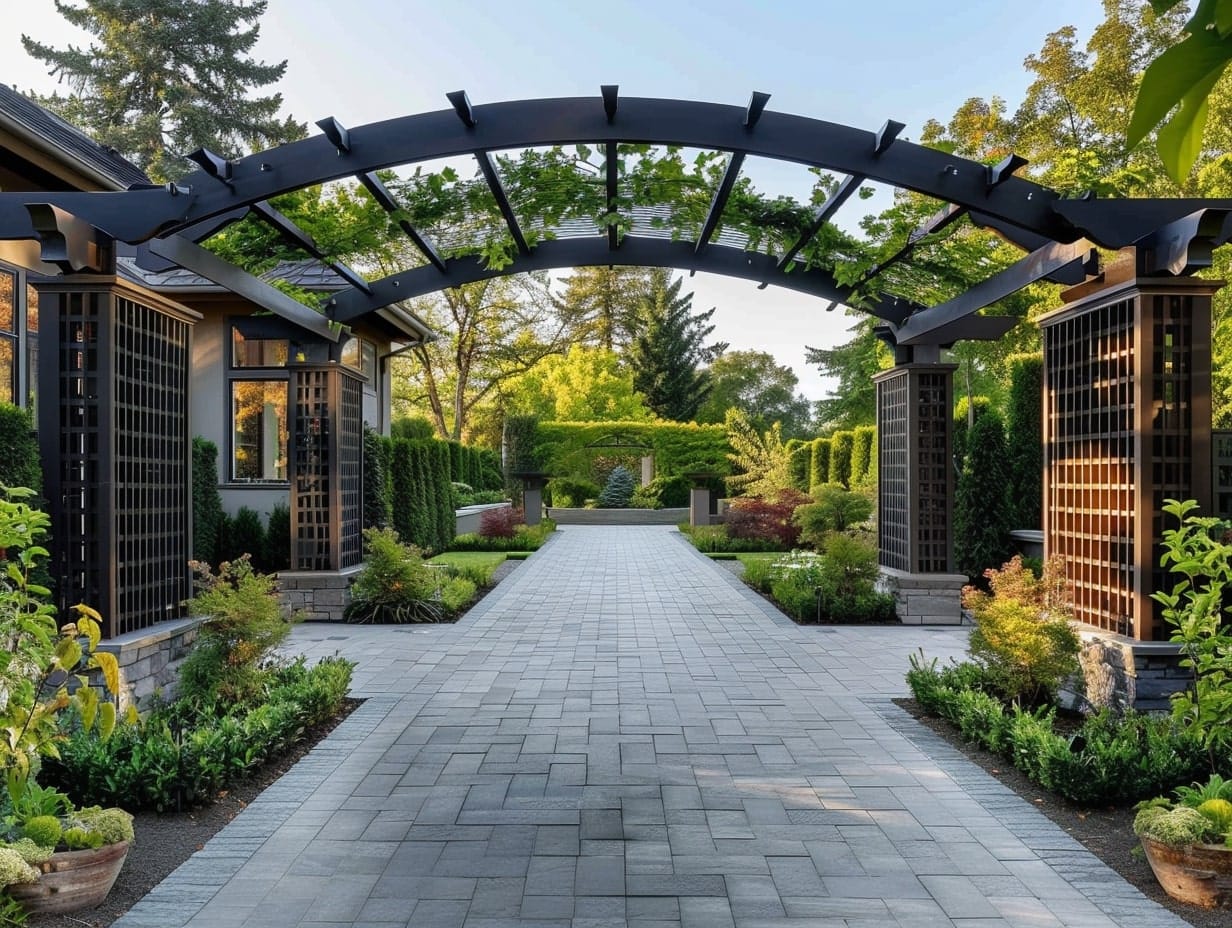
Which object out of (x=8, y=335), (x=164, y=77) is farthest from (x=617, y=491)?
(x=8, y=335)

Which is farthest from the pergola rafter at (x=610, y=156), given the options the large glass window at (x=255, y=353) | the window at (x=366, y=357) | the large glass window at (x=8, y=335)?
the window at (x=366, y=357)

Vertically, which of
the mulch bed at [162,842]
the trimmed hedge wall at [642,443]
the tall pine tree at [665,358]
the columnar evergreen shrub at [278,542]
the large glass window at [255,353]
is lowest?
the mulch bed at [162,842]

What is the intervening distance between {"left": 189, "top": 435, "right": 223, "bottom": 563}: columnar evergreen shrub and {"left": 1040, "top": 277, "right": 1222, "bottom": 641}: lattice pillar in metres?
8.68

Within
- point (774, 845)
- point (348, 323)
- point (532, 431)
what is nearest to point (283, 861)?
point (774, 845)

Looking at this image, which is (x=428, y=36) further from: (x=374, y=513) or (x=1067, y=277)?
(x=1067, y=277)

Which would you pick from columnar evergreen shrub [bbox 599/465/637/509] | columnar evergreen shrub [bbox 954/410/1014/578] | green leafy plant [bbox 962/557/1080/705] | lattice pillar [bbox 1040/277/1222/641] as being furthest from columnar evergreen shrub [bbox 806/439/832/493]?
green leafy plant [bbox 962/557/1080/705]

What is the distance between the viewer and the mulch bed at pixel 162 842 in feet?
9.97

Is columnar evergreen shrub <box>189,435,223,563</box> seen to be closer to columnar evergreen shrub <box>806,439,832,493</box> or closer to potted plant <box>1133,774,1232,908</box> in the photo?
potted plant <box>1133,774,1232,908</box>

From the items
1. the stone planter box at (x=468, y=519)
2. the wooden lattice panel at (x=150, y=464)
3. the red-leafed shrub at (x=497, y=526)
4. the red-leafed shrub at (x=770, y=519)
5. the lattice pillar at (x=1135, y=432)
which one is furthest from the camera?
the stone planter box at (x=468, y=519)

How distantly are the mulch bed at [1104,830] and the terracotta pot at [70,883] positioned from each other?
11.9ft

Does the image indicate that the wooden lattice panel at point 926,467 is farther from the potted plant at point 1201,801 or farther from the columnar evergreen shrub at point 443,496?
the columnar evergreen shrub at point 443,496

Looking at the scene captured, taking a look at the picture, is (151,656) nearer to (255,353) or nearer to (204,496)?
(204,496)

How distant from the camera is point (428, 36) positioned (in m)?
9.94

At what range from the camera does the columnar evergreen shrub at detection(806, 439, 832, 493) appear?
2092cm
